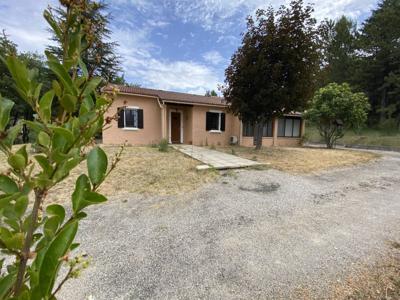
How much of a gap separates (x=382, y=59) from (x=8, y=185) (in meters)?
33.7

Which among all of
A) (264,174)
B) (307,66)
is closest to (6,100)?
(264,174)

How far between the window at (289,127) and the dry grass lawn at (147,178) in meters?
11.0

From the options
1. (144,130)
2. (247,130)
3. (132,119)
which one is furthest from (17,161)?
(247,130)

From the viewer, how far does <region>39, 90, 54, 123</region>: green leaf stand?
63cm

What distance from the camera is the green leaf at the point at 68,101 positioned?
0.65 meters

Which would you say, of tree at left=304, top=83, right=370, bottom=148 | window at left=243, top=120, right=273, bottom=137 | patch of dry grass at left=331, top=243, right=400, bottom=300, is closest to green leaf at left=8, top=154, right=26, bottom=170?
patch of dry grass at left=331, top=243, right=400, bottom=300

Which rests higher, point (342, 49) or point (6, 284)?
→ point (342, 49)

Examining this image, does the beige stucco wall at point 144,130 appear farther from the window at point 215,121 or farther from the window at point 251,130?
the window at point 251,130

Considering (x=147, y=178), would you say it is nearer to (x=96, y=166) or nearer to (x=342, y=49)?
(x=96, y=166)

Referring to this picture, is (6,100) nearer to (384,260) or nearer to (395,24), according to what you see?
(384,260)

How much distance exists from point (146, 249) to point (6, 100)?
113 inches

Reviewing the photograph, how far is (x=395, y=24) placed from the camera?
2370 cm

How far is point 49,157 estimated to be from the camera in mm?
623

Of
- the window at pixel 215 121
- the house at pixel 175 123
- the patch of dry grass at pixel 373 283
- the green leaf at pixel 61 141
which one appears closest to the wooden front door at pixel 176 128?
the house at pixel 175 123
